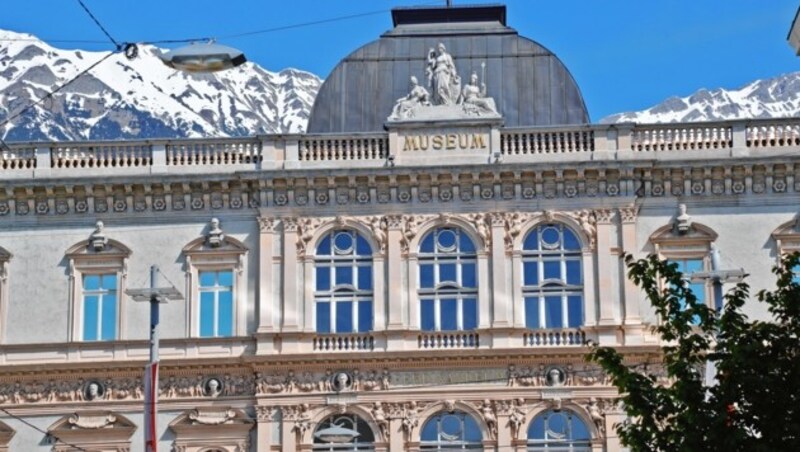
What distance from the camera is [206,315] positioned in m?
62.5

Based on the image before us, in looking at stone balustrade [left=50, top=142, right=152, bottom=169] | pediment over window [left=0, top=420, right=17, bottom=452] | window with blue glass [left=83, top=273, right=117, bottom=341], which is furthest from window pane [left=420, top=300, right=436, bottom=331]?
pediment over window [left=0, top=420, right=17, bottom=452]

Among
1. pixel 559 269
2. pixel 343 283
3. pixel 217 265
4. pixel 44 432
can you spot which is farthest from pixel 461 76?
pixel 44 432

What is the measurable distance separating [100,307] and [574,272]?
13030mm

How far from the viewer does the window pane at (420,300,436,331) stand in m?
62.0

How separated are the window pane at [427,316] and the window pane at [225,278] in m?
5.31

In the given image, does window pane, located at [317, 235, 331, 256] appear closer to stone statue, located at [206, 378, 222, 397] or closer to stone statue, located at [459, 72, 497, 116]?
stone statue, located at [206, 378, 222, 397]

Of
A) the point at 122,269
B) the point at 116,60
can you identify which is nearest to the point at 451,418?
the point at 122,269

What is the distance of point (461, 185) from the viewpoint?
6259 cm

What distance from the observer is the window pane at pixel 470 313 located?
6188cm

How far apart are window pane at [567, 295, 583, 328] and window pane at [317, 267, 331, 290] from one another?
6.55m

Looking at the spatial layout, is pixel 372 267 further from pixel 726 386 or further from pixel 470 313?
pixel 726 386

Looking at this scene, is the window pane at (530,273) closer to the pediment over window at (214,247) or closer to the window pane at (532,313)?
the window pane at (532,313)

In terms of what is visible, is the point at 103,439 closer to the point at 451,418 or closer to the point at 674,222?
the point at 451,418

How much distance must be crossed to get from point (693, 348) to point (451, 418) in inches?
878
